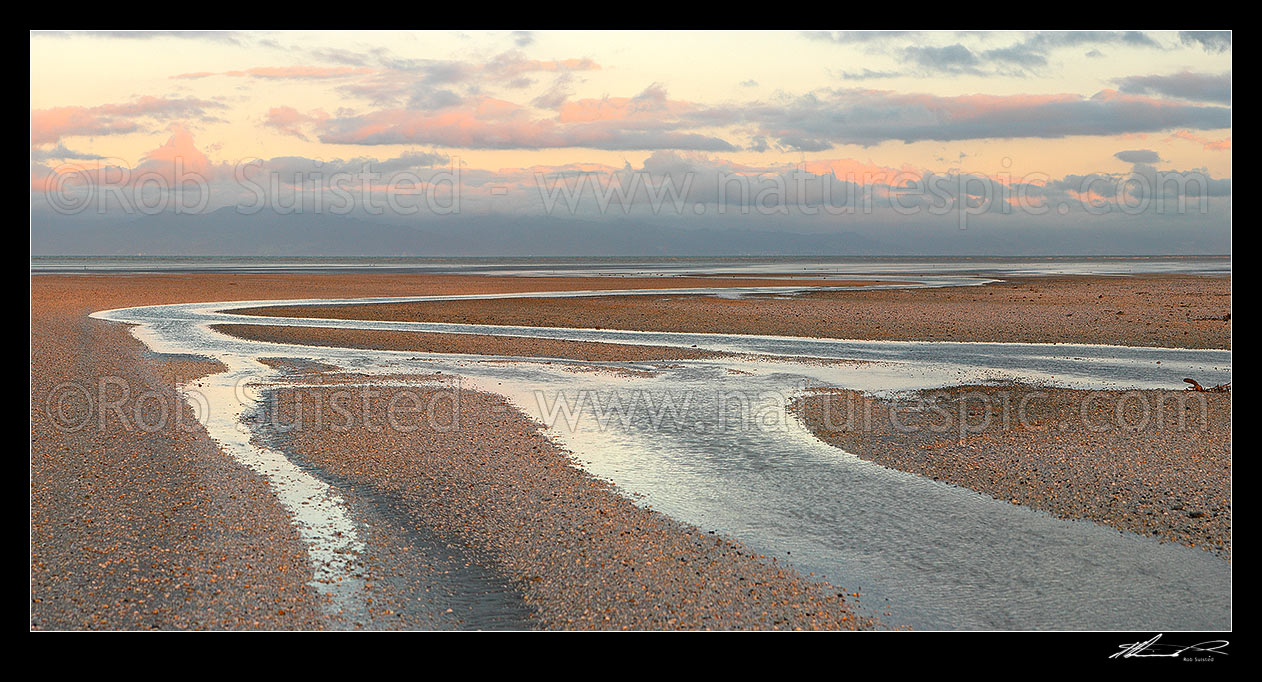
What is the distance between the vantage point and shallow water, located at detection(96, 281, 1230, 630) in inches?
302

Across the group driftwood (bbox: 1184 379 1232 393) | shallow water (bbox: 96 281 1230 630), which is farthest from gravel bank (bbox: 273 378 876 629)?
driftwood (bbox: 1184 379 1232 393)

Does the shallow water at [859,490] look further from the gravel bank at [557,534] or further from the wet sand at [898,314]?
the wet sand at [898,314]

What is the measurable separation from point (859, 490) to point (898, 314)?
26688 mm

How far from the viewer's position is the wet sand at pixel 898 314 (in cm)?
2889

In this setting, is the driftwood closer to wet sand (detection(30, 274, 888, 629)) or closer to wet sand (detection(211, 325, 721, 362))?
wet sand (detection(211, 325, 721, 362))

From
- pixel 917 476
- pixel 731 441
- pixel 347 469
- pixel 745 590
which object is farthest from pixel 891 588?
pixel 347 469

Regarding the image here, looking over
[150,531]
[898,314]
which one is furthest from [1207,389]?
[898,314]

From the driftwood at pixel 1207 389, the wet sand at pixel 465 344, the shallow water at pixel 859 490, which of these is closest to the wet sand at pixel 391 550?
the shallow water at pixel 859 490
